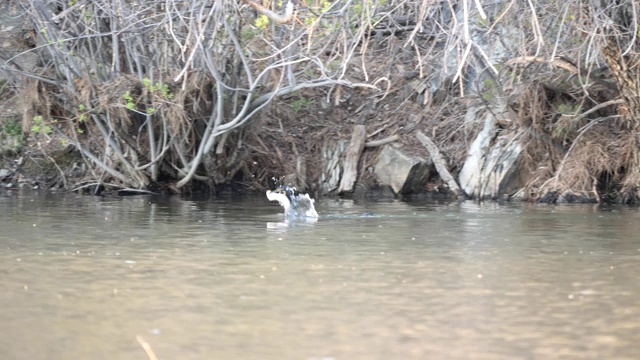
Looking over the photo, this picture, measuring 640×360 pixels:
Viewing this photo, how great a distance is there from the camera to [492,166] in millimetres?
20641

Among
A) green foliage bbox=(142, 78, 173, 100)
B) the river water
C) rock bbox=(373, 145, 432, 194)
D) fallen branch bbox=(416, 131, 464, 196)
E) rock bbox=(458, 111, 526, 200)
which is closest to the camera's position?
the river water

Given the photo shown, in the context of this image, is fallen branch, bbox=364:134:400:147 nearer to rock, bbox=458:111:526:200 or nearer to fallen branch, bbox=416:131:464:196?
fallen branch, bbox=416:131:464:196

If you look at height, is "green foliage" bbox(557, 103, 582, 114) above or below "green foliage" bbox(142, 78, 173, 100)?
below

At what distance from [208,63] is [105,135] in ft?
13.0

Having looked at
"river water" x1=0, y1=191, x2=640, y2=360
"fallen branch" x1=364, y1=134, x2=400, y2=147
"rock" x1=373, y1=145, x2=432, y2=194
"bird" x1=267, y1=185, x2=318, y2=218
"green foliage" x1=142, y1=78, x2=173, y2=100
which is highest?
"green foliage" x1=142, y1=78, x2=173, y2=100

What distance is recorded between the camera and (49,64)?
20.3 metres

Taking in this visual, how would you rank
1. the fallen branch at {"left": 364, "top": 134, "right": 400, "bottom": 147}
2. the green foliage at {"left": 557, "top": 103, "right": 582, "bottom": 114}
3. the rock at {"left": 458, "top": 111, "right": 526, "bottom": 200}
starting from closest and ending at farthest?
1. the green foliage at {"left": 557, "top": 103, "right": 582, "bottom": 114}
2. the rock at {"left": 458, "top": 111, "right": 526, "bottom": 200}
3. the fallen branch at {"left": 364, "top": 134, "right": 400, "bottom": 147}

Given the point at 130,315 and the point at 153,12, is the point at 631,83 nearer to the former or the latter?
the point at 153,12

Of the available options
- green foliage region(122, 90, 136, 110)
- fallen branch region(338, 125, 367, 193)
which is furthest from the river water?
fallen branch region(338, 125, 367, 193)

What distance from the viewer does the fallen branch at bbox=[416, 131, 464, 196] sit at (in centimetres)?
2106

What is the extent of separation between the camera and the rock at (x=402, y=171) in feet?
69.9

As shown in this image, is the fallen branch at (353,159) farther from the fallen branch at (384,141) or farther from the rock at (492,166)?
the rock at (492,166)

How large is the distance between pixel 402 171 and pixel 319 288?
12642mm

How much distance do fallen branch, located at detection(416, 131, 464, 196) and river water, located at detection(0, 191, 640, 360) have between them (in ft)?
19.5
